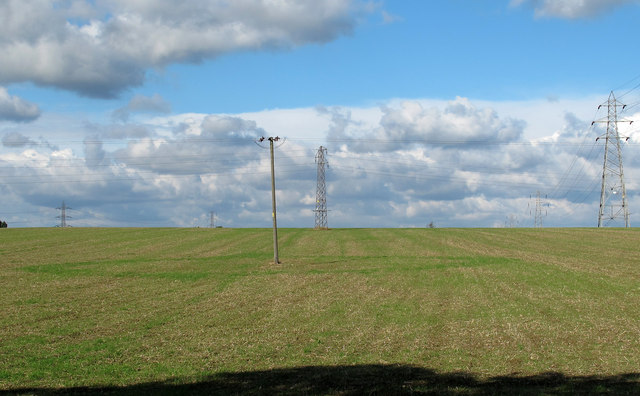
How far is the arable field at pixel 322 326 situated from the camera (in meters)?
16.3

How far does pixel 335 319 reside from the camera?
25.6 m

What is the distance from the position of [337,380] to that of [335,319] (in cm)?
960

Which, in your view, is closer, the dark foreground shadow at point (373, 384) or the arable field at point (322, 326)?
the dark foreground shadow at point (373, 384)

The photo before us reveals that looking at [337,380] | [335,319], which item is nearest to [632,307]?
[335,319]

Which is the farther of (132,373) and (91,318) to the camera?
(91,318)

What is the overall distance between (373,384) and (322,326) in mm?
8714

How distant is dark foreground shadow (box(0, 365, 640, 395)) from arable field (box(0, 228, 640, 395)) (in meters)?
0.06

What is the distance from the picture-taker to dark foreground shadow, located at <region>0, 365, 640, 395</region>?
14.8 meters

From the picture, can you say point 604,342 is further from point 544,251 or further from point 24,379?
point 544,251

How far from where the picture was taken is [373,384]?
612 inches

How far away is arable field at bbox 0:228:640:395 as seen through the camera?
1631 cm

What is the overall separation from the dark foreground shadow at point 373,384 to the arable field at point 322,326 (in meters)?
0.06

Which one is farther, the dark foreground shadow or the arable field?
the arable field

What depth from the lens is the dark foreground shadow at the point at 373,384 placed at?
48.7 ft
